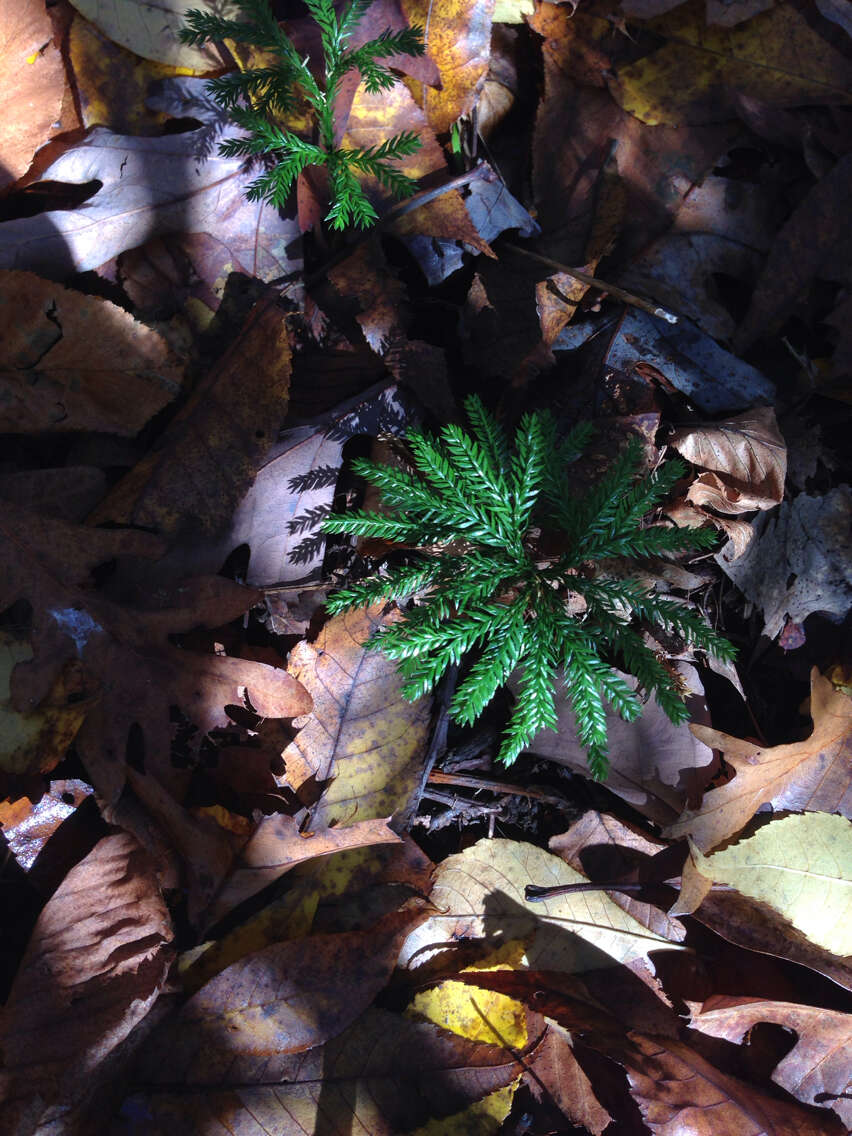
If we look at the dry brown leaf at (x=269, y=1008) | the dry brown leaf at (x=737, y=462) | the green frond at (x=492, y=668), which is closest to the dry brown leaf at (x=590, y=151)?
the dry brown leaf at (x=737, y=462)

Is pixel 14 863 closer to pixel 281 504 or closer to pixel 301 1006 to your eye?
pixel 301 1006

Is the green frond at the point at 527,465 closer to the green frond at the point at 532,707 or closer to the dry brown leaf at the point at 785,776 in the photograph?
the green frond at the point at 532,707

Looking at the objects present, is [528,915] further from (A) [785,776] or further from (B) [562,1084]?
(A) [785,776]

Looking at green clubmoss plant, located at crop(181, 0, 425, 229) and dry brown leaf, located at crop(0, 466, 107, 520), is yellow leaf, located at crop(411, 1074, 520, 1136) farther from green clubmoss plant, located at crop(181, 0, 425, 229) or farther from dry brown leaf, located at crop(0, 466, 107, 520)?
green clubmoss plant, located at crop(181, 0, 425, 229)

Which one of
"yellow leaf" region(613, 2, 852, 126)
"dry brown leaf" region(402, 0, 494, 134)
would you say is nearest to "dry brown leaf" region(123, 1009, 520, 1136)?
"dry brown leaf" region(402, 0, 494, 134)

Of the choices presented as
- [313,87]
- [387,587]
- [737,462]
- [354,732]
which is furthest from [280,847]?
[313,87]
